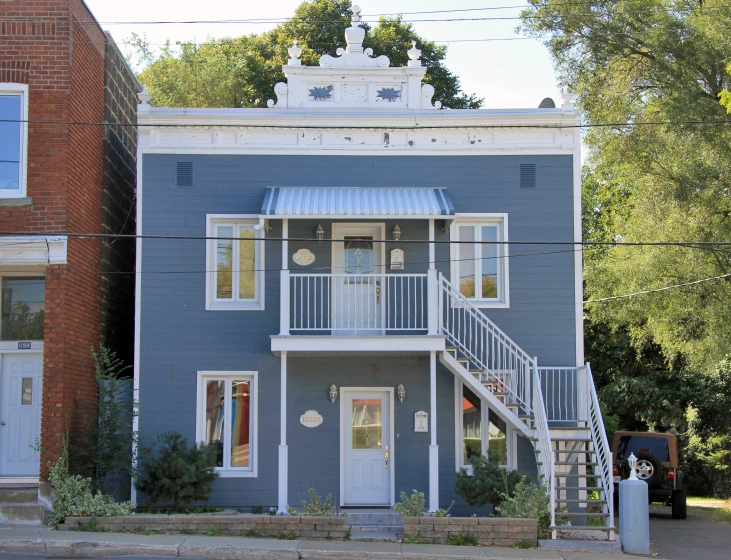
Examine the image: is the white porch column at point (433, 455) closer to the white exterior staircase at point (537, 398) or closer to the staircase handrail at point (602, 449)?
the white exterior staircase at point (537, 398)

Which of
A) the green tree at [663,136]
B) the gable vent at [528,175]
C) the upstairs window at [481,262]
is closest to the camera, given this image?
the upstairs window at [481,262]

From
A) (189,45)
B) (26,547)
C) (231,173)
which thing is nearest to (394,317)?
(231,173)

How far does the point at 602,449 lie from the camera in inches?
551

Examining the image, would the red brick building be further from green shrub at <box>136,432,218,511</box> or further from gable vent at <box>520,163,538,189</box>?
gable vent at <box>520,163,538,189</box>

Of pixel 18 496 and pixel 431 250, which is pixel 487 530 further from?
pixel 18 496

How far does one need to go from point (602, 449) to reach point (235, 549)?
5748 millimetres

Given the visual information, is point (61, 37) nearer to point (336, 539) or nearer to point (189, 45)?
point (336, 539)

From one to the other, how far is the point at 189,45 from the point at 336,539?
23.8 metres

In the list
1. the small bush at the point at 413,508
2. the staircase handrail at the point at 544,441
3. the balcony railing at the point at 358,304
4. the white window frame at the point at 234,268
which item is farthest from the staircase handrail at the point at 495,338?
the white window frame at the point at 234,268

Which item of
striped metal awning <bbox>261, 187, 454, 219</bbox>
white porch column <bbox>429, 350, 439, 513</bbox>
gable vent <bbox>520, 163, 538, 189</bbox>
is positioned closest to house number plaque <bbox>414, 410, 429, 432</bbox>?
white porch column <bbox>429, 350, 439, 513</bbox>

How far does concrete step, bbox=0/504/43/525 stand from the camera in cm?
1364

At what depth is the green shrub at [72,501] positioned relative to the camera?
13.5 m

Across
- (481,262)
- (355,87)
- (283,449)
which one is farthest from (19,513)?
(355,87)

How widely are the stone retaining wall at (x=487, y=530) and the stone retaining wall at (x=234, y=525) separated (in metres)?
1.33
